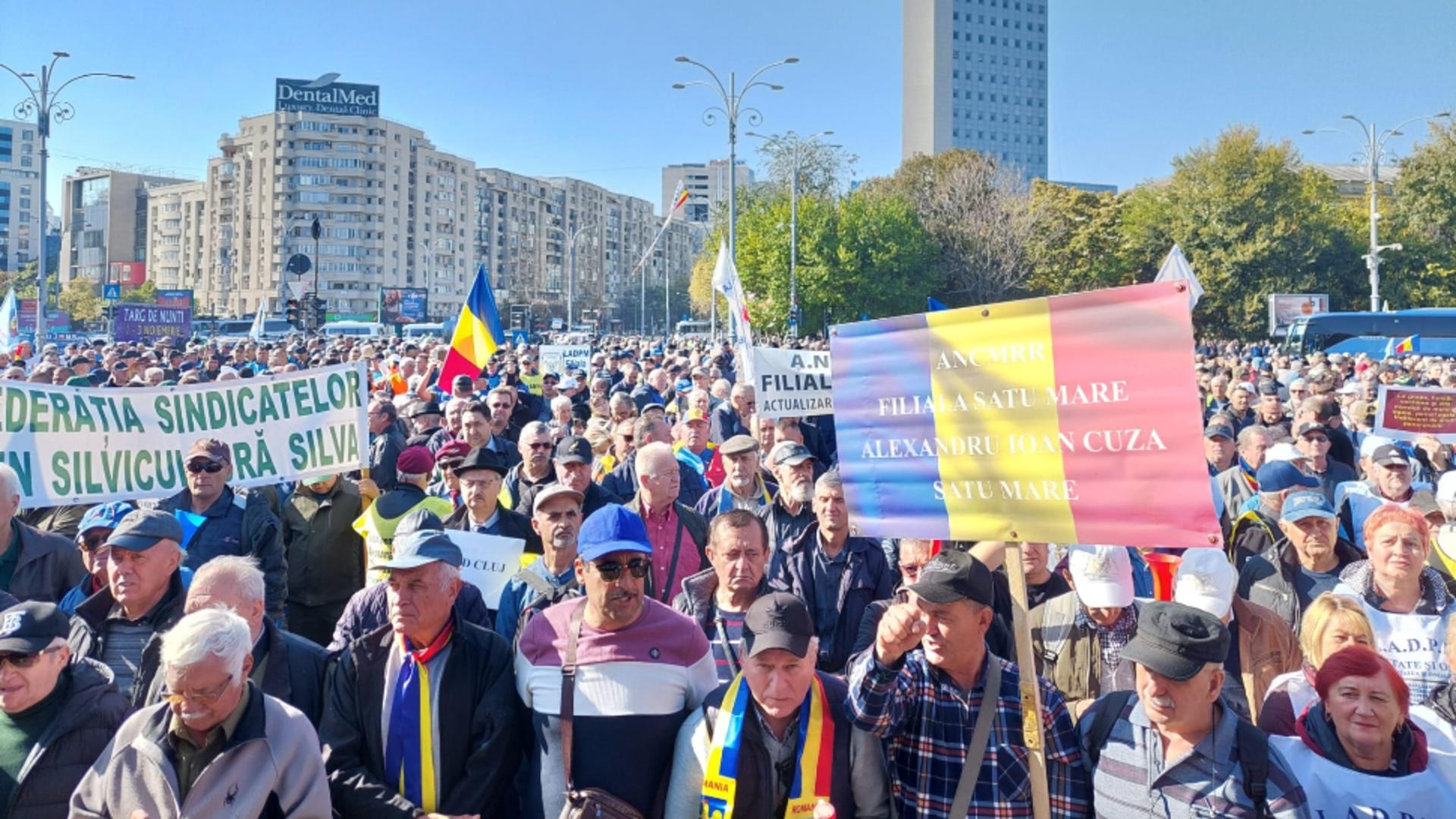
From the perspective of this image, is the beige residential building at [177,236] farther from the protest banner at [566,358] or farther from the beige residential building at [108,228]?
the protest banner at [566,358]

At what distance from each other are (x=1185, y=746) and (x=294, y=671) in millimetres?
2825

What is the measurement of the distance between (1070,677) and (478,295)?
28.7 ft

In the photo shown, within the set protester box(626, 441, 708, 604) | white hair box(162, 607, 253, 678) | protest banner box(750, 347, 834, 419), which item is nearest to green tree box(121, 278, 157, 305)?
protest banner box(750, 347, 834, 419)

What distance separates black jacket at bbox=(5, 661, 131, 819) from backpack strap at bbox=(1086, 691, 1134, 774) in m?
2.97

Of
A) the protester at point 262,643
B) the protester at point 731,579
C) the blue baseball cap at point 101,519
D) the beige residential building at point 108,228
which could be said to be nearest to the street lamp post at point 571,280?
the beige residential building at point 108,228

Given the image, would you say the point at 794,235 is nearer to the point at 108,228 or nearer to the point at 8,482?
the point at 8,482

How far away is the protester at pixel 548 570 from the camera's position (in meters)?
4.59

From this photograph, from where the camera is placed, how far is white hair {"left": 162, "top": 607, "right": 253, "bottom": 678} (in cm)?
313

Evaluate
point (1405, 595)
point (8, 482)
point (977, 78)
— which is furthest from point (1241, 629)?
point (977, 78)

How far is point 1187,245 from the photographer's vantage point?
52.2 m

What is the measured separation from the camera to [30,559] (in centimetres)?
505

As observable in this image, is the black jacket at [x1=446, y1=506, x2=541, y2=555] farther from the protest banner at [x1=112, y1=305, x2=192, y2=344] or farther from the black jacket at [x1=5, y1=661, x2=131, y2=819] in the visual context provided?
the protest banner at [x1=112, y1=305, x2=192, y2=344]

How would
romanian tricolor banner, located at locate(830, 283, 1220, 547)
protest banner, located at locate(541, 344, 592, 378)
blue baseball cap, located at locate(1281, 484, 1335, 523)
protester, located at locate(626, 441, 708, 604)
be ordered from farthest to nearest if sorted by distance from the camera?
protest banner, located at locate(541, 344, 592, 378) → protester, located at locate(626, 441, 708, 604) → blue baseball cap, located at locate(1281, 484, 1335, 523) → romanian tricolor banner, located at locate(830, 283, 1220, 547)

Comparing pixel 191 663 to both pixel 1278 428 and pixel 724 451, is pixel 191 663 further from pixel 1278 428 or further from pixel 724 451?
pixel 1278 428
